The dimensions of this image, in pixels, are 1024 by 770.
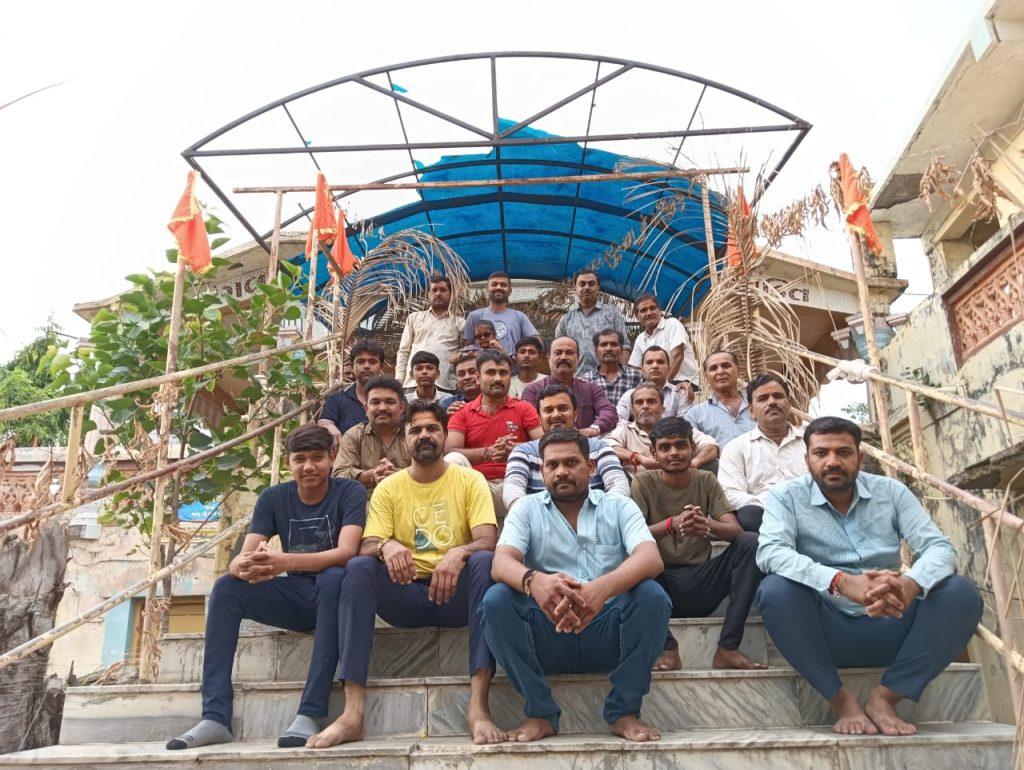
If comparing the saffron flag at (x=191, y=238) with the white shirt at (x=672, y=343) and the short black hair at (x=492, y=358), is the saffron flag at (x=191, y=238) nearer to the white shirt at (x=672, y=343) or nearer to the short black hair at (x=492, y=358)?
the short black hair at (x=492, y=358)

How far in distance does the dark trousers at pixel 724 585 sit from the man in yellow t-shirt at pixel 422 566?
0.89 m

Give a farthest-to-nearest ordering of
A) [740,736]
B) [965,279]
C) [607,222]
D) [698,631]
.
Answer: [607,222] < [965,279] < [698,631] < [740,736]

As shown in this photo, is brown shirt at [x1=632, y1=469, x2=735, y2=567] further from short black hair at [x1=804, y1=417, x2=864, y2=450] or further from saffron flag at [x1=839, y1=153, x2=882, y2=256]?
saffron flag at [x1=839, y1=153, x2=882, y2=256]

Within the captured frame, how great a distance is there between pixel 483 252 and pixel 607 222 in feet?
5.43

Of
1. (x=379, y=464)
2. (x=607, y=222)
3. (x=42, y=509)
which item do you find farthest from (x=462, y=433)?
(x=607, y=222)

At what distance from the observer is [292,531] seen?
3.83m

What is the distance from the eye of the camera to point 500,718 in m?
3.19

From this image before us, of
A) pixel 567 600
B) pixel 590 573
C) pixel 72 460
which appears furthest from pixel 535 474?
pixel 72 460

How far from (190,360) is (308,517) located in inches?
90.2

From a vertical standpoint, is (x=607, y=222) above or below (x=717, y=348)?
above

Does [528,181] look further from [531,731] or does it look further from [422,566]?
[531,731]

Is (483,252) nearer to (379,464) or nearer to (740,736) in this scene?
(379,464)

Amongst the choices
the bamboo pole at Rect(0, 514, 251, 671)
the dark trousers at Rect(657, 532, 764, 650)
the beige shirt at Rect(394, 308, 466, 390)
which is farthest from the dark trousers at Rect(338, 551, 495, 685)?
the beige shirt at Rect(394, 308, 466, 390)

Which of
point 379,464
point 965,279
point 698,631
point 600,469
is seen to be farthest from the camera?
point 965,279
